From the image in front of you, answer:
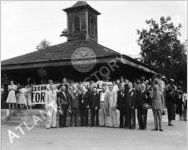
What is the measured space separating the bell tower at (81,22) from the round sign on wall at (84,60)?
689 centimetres

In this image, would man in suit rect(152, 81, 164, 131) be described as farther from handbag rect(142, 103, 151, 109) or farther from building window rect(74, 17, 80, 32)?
building window rect(74, 17, 80, 32)

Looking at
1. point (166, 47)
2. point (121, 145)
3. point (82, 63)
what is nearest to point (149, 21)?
point (166, 47)

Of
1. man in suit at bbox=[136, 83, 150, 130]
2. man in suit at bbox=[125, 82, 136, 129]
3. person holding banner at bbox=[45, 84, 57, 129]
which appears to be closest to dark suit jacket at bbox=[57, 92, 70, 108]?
person holding banner at bbox=[45, 84, 57, 129]

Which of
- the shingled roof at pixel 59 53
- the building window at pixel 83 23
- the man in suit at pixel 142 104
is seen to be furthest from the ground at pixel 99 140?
the building window at pixel 83 23

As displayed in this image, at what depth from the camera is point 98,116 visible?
15602 mm

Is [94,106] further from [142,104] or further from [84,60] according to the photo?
[84,60]

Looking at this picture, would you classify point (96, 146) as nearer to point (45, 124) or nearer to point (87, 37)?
point (45, 124)

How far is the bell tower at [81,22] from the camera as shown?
89.7 ft

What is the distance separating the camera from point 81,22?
2781 cm

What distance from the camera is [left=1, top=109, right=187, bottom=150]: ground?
1000 cm

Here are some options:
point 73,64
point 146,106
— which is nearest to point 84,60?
point 73,64

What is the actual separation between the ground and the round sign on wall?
229 inches

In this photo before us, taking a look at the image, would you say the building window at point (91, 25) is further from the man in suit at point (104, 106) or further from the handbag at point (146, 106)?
the handbag at point (146, 106)

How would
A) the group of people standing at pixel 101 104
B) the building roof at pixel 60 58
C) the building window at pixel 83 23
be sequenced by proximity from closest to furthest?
the group of people standing at pixel 101 104
the building roof at pixel 60 58
the building window at pixel 83 23
